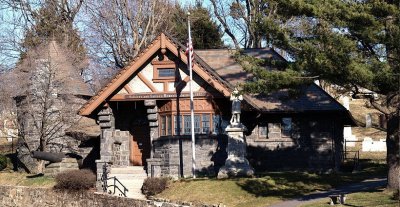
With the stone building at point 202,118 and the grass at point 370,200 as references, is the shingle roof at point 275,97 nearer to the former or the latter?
the stone building at point 202,118

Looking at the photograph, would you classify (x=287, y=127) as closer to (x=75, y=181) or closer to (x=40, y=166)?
(x=75, y=181)

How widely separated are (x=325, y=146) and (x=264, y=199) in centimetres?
929

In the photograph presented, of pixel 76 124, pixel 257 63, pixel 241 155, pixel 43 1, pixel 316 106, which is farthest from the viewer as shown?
pixel 43 1

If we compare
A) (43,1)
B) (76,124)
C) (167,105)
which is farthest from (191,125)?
→ (43,1)

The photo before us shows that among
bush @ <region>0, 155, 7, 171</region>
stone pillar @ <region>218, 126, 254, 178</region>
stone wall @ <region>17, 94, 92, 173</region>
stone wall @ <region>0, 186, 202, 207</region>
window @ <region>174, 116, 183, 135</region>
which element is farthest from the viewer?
bush @ <region>0, 155, 7, 171</region>

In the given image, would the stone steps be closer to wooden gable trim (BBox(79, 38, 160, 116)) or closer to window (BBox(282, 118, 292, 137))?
wooden gable trim (BBox(79, 38, 160, 116))

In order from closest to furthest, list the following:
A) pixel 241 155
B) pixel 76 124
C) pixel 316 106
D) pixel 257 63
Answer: pixel 257 63 → pixel 241 155 → pixel 316 106 → pixel 76 124

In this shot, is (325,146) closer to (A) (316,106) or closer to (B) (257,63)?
(A) (316,106)

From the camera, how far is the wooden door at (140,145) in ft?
114

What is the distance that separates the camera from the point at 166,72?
32531mm

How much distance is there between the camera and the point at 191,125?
31.5 m

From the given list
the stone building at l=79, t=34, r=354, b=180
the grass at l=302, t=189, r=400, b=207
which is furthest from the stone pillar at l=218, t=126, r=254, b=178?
the grass at l=302, t=189, r=400, b=207

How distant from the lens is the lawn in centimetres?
2498

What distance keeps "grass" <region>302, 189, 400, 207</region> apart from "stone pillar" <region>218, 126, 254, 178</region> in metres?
7.27
